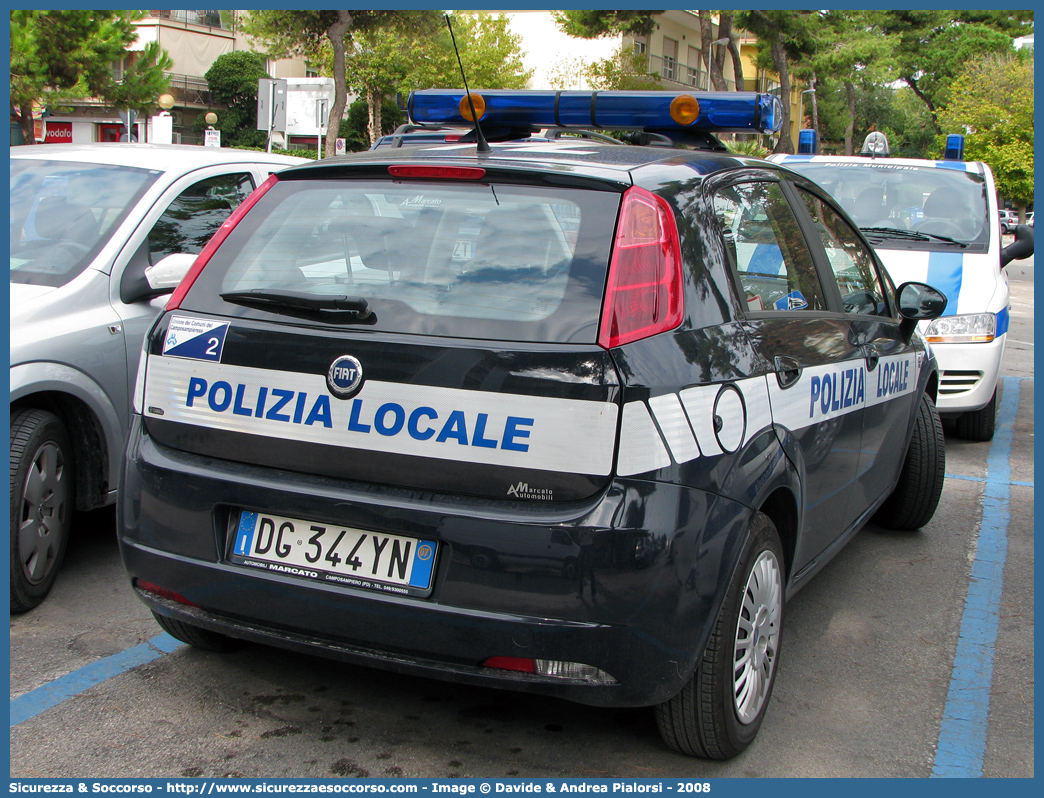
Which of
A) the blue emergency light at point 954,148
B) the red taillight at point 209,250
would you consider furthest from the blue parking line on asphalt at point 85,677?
the blue emergency light at point 954,148

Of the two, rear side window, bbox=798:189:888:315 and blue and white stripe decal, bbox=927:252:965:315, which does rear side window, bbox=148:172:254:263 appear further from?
blue and white stripe decal, bbox=927:252:965:315

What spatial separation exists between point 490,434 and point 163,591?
42.1 inches

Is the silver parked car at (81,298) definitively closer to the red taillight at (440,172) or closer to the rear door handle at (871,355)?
the red taillight at (440,172)

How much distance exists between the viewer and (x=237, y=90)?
2002 inches

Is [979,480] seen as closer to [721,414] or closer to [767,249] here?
[767,249]

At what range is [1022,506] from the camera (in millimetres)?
5652

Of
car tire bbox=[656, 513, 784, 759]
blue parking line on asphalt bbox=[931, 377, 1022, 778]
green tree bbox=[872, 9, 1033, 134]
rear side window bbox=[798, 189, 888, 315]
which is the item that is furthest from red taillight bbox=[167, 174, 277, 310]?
green tree bbox=[872, 9, 1033, 134]

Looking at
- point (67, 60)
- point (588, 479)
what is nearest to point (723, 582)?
point (588, 479)

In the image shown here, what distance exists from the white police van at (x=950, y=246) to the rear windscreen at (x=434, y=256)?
472 centimetres

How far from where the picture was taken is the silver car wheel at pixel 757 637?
2.80 meters

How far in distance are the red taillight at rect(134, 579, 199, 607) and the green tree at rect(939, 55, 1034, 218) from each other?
37709mm

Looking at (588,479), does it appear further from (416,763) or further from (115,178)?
(115,178)

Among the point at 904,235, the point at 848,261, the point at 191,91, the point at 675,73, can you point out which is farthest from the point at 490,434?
the point at 675,73

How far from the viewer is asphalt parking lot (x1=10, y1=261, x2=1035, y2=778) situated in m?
2.79
